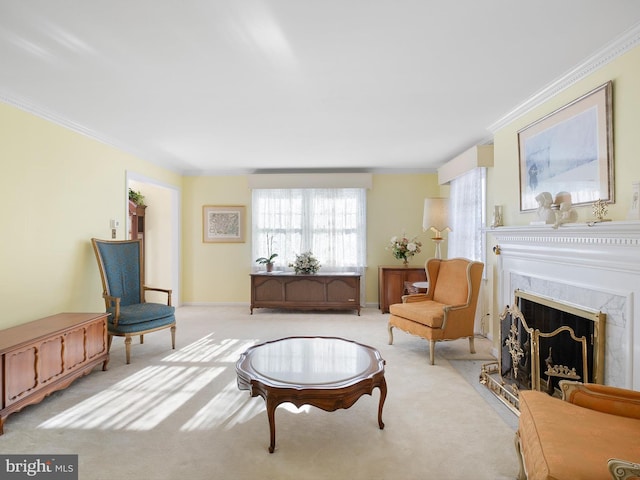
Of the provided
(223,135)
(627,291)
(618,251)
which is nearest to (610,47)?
(618,251)

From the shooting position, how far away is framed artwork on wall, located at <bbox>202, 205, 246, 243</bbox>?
646cm

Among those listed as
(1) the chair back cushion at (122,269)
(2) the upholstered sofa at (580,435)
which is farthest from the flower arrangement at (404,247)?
(2) the upholstered sofa at (580,435)

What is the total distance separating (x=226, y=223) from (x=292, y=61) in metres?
4.38

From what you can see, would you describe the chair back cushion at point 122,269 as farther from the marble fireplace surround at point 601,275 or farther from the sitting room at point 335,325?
the marble fireplace surround at point 601,275

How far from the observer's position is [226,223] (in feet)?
21.2

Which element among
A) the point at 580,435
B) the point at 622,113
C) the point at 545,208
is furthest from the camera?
the point at 545,208

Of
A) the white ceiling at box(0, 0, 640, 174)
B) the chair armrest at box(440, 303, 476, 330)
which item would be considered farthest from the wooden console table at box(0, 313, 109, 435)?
the chair armrest at box(440, 303, 476, 330)

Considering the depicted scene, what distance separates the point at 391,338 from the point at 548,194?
2.27 m

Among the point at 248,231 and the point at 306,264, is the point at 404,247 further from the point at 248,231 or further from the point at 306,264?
the point at 248,231

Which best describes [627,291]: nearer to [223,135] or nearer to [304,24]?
A: [304,24]

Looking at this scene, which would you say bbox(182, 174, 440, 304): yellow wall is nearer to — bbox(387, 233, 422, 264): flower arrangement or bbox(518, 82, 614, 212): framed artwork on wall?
bbox(387, 233, 422, 264): flower arrangement

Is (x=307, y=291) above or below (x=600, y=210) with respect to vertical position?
below

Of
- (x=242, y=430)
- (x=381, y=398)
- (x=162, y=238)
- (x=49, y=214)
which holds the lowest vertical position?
(x=242, y=430)

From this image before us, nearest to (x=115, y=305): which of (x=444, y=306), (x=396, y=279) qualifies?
(x=444, y=306)
